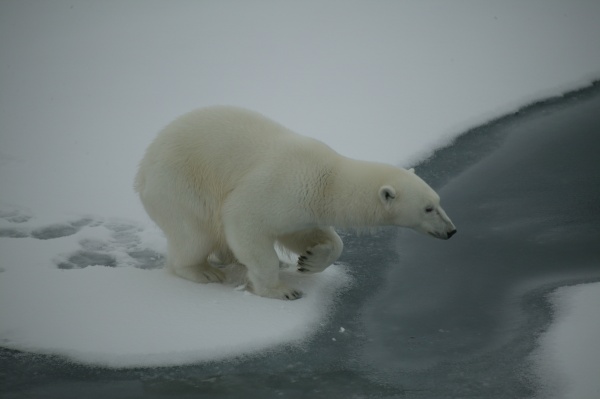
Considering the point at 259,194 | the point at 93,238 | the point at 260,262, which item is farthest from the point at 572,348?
the point at 93,238

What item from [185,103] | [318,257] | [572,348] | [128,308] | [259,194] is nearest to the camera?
[572,348]

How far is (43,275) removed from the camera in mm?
4902

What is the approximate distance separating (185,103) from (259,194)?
3.97 meters

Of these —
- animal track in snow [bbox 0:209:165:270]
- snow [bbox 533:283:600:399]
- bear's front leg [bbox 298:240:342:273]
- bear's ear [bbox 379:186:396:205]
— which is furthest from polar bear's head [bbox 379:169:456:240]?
animal track in snow [bbox 0:209:165:270]

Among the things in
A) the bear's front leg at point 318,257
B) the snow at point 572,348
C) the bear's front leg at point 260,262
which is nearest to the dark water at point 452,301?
the snow at point 572,348

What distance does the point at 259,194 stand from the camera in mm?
4625

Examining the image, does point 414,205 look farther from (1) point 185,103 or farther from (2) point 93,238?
(1) point 185,103

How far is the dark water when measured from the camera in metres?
3.84

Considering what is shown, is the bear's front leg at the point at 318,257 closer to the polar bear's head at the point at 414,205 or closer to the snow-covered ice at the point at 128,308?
the snow-covered ice at the point at 128,308

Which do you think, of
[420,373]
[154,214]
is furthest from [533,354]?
[154,214]

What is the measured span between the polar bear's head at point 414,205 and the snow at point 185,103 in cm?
74

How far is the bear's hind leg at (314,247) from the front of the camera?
4891 millimetres

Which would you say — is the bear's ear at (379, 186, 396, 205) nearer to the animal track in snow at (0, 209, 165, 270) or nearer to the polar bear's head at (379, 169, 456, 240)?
the polar bear's head at (379, 169, 456, 240)

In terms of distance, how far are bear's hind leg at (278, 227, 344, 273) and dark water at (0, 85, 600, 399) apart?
292 mm
